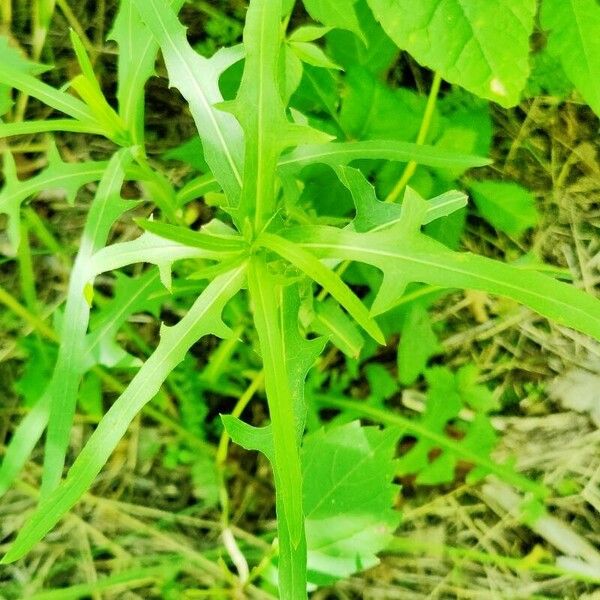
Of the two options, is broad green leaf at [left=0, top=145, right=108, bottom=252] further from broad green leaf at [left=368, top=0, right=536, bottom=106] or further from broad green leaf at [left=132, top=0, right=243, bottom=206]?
broad green leaf at [left=368, top=0, right=536, bottom=106]

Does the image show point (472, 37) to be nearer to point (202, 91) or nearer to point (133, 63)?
point (202, 91)

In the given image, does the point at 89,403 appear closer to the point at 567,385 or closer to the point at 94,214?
the point at 94,214

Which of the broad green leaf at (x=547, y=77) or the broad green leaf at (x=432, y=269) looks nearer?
the broad green leaf at (x=432, y=269)

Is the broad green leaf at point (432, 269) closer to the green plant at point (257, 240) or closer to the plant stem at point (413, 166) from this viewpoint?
the green plant at point (257, 240)

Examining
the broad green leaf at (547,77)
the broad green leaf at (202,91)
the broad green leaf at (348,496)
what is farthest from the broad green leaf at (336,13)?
the broad green leaf at (348,496)

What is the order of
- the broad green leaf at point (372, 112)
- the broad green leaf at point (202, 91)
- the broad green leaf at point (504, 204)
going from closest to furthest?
the broad green leaf at point (202, 91), the broad green leaf at point (372, 112), the broad green leaf at point (504, 204)

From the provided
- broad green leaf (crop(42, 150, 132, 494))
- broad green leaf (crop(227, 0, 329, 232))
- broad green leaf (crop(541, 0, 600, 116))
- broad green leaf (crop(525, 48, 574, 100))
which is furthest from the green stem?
broad green leaf (crop(525, 48, 574, 100))

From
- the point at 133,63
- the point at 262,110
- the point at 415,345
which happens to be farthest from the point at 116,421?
the point at 415,345
